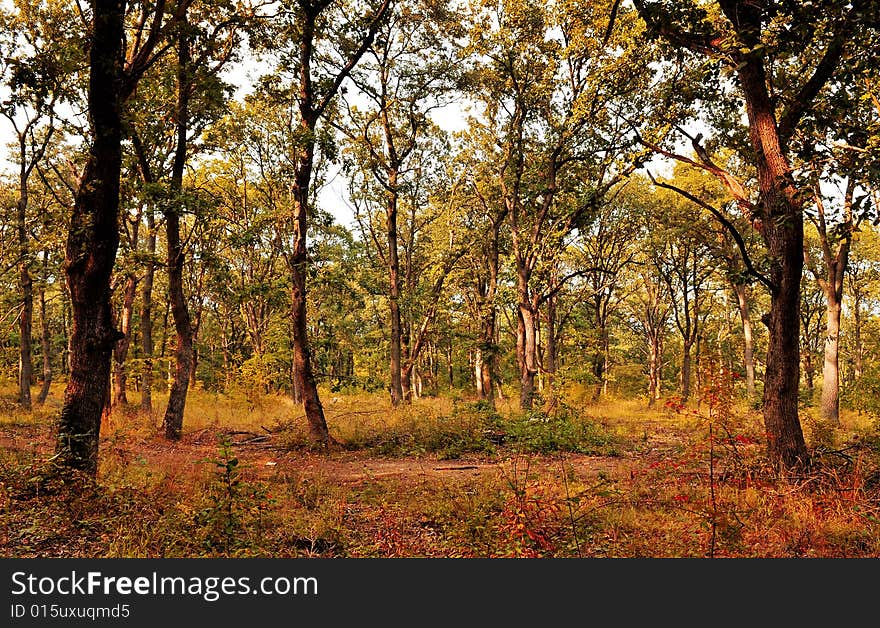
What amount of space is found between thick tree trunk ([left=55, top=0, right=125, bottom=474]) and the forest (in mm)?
35

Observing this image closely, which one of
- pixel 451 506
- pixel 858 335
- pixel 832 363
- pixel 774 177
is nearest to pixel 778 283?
pixel 774 177

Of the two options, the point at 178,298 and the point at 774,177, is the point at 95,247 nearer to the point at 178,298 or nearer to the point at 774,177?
the point at 178,298

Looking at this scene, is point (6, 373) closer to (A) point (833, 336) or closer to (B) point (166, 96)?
(B) point (166, 96)

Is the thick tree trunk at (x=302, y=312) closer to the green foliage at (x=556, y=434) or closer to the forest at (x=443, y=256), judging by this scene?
the forest at (x=443, y=256)

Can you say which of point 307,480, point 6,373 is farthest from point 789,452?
point 6,373

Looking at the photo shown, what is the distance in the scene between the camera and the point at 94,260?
23.9 feet

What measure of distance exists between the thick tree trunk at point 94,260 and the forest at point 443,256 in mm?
35

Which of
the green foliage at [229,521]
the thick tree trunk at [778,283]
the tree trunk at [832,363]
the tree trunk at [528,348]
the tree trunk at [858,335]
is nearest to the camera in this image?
the green foliage at [229,521]

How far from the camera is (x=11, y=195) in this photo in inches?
940

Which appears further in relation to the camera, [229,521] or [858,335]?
[858,335]

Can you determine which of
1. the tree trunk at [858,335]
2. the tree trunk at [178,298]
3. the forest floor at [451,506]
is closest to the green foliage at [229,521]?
the forest floor at [451,506]

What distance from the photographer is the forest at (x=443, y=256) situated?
6.00 meters

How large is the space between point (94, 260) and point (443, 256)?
65.4ft

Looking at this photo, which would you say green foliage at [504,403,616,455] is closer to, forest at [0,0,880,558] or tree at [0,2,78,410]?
forest at [0,0,880,558]
